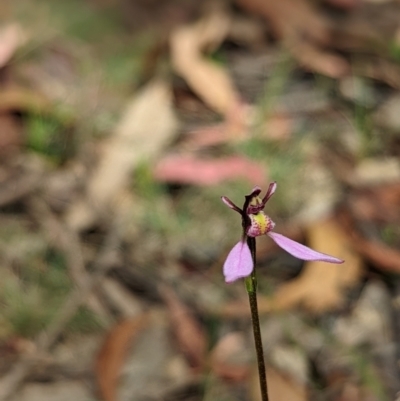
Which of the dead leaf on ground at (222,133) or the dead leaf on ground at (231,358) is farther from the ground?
the dead leaf on ground at (222,133)

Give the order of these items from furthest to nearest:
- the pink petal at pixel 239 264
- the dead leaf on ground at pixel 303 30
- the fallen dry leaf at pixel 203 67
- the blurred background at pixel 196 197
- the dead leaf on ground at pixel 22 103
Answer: the dead leaf on ground at pixel 303 30
the fallen dry leaf at pixel 203 67
the dead leaf on ground at pixel 22 103
the blurred background at pixel 196 197
the pink petal at pixel 239 264

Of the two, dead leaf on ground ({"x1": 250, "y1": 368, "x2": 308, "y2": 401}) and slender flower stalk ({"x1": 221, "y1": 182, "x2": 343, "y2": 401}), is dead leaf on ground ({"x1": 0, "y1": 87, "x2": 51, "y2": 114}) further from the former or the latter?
slender flower stalk ({"x1": 221, "y1": 182, "x2": 343, "y2": 401})

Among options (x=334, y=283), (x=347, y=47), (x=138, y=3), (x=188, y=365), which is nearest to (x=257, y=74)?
(x=347, y=47)

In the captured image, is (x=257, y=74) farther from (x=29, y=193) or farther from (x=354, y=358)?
(x=354, y=358)

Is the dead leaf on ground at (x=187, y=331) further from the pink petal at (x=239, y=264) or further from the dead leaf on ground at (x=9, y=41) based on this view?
the dead leaf on ground at (x=9, y=41)

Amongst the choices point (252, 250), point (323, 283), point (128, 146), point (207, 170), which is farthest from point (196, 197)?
point (252, 250)

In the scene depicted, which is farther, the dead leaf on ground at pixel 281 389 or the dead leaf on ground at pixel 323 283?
the dead leaf on ground at pixel 323 283

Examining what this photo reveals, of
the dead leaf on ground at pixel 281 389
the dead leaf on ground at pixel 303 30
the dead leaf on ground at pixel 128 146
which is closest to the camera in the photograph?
the dead leaf on ground at pixel 281 389

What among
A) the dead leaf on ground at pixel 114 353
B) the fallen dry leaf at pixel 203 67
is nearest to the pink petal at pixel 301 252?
the dead leaf on ground at pixel 114 353
